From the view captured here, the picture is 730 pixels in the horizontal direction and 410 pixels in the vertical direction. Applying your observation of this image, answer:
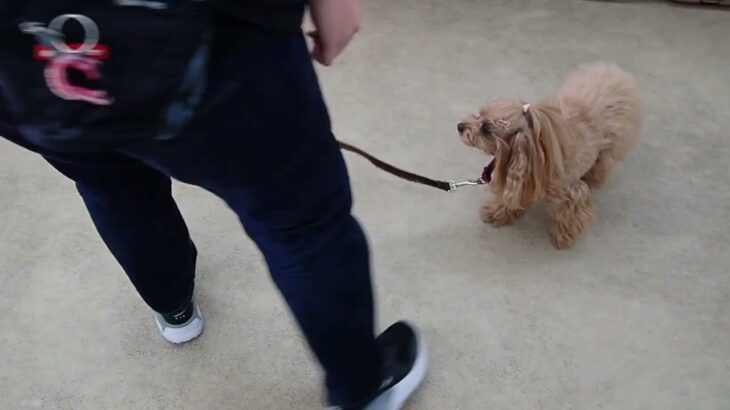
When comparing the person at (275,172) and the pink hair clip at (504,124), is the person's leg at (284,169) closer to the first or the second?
the person at (275,172)

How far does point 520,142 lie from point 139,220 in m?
0.59

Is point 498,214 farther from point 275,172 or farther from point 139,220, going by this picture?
point 275,172

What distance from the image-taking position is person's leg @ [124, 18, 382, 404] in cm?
56

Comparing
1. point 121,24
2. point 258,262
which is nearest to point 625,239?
point 258,262

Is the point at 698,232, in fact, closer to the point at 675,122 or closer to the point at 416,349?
the point at 675,122

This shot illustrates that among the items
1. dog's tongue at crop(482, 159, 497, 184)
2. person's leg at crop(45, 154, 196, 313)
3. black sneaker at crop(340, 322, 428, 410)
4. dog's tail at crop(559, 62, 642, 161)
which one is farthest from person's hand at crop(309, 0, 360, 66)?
dog's tail at crop(559, 62, 642, 161)

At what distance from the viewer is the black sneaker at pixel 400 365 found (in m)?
1.00

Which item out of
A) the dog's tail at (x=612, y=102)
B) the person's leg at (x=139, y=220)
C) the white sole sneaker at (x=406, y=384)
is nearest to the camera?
the person's leg at (x=139, y=220)

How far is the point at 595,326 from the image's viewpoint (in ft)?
3.99

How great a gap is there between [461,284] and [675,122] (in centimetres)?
63

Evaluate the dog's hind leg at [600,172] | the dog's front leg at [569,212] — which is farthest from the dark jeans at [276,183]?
the dog's hind leg at [600,172]

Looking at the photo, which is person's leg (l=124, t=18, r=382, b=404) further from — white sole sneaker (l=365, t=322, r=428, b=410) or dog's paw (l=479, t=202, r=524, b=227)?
dog's paw (l=479, t=202, r=524, b=227)

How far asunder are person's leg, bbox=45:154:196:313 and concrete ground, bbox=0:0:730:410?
163 millimetres

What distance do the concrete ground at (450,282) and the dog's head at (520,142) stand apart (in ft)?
0.61
